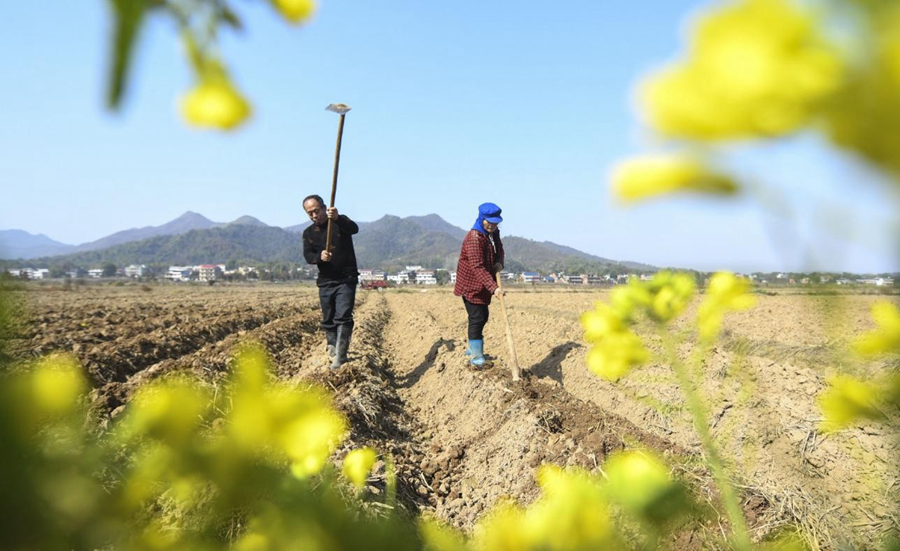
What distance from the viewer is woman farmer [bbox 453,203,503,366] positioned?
7.00m

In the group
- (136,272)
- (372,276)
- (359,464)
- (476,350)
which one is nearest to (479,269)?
(476,350)

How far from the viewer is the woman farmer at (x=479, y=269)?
23.0 ft

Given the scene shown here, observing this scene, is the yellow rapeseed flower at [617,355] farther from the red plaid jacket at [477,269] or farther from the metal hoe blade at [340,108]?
the red plaid jacket at [477,269]

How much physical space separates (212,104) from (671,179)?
0.35 m

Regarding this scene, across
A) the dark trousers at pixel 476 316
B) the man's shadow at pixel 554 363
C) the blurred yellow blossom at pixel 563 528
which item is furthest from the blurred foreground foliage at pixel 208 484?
the man's shadow at pixel 554 363

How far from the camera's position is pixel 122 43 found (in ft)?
1.19

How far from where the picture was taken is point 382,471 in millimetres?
4004

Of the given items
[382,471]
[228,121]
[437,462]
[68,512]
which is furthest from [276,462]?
[437,462]

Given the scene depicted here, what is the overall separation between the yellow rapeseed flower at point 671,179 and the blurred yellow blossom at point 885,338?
416 millimetres

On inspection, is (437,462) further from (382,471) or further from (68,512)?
(68,512)

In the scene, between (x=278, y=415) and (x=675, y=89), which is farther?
(x=278, y=415)

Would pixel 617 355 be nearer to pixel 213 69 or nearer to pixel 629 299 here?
pixel 629 299

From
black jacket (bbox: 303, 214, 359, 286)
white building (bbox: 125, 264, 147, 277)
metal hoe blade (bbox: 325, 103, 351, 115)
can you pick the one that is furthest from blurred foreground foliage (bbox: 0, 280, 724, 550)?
white building (bbox: 125, 264, 147, 277)

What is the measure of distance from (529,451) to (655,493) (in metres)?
3.94
